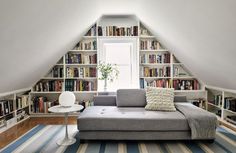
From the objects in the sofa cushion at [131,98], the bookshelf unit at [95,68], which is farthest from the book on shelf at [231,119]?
the sofa cushion at [131,98]

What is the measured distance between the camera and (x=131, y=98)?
3754 millimetres

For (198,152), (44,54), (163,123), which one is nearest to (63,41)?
(44,54)

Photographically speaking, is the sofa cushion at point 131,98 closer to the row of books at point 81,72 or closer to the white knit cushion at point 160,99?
the white knit cushion at point 160,99

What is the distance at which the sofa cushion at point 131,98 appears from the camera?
3.72 metres

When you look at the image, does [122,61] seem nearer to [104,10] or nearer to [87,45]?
[87,45]

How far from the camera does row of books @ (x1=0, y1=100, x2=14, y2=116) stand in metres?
3.58

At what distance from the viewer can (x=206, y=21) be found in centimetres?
237

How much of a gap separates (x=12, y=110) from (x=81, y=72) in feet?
5.49

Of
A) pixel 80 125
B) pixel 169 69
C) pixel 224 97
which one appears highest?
pixel 169 69

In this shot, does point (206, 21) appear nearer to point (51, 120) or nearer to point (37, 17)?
point (37, 17)

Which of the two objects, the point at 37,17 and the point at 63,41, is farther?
the point at 63,41

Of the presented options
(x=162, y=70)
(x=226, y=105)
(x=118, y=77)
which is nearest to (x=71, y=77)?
(x=118, y=77)

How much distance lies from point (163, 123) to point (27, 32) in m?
2.25

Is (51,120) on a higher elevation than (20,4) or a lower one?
lower
